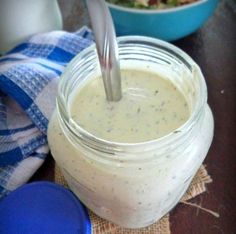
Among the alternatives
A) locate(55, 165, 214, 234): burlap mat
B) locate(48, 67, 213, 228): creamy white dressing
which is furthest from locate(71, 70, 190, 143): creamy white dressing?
locate(55, 165, 214, 234): burlap mat

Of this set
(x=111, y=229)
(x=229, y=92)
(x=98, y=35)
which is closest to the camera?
(x=98, y=35)

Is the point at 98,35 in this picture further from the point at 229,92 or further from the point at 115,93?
the point at 229,92

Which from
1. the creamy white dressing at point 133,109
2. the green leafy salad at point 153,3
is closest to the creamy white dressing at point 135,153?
the creamy white dressing at point 133,109

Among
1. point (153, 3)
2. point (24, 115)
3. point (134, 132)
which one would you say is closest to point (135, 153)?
point (134, 132)

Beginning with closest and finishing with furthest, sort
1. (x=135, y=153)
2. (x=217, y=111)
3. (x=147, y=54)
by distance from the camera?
(x=135, y=153) < (x=147, y=54) < (x=217, y=111)

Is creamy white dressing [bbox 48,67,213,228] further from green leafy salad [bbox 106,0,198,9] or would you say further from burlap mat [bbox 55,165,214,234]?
green leafy salad [bbox 106,0,198,9]

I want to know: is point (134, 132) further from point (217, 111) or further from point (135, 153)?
point (217, 111)

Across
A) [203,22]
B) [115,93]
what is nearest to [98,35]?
[115,93]
